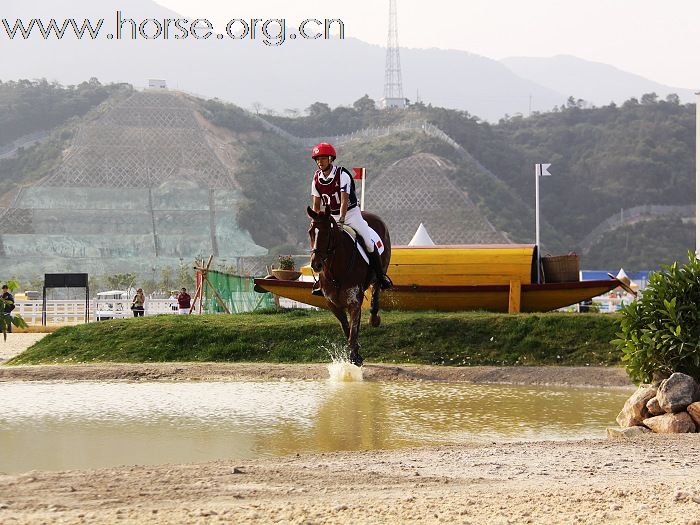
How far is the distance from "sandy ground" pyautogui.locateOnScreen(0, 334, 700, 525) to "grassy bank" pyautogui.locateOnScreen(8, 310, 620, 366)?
717 cm

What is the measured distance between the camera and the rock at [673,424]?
8492 millimetres

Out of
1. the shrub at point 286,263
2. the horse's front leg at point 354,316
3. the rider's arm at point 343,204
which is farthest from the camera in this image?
the shrub at point 286,263

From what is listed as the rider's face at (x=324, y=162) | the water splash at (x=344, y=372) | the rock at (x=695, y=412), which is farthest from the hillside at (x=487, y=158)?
the rock at (x=695, y=412)

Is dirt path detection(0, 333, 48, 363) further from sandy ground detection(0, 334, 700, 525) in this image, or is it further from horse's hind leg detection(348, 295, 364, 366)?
sandy ground detection(0, 334, 700, 525)

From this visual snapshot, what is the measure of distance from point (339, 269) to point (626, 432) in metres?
5.25

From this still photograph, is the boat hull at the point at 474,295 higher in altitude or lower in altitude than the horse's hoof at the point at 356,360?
higher

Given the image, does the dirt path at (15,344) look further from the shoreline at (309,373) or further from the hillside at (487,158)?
the hillside at (487,158)

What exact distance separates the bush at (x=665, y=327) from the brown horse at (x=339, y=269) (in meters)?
3.83

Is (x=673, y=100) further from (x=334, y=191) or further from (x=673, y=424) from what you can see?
(x=673, y=424)

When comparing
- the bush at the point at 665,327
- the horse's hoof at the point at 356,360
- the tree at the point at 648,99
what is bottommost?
the horse's hoof at the point at 356,360

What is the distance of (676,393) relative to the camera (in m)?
8.72

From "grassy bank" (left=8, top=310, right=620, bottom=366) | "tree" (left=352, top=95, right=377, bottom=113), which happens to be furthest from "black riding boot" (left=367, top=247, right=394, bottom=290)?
"tree" (left=352, top=95, right=377, bottom=113)

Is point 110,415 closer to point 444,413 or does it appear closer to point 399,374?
point 444,413

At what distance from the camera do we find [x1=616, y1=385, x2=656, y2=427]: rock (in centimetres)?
905
